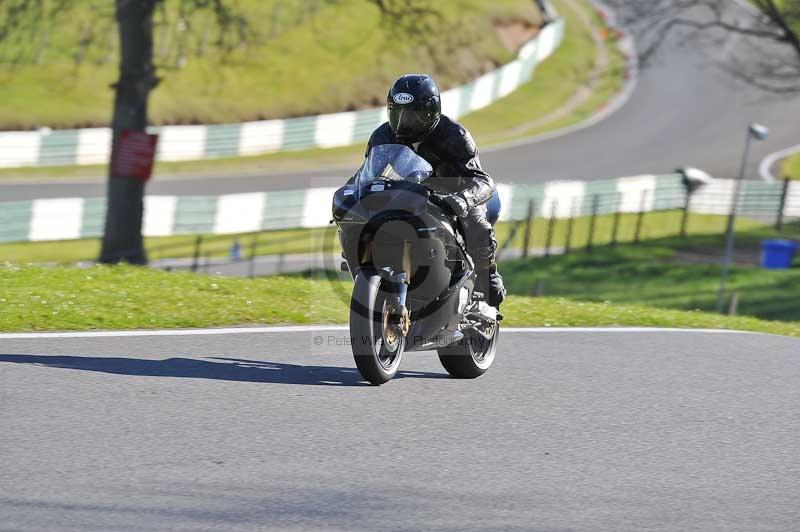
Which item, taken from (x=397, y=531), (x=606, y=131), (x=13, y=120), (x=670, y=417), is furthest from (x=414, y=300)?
(x=606, y=131)

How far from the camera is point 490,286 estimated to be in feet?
27.9

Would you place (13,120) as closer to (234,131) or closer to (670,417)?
(234,131)

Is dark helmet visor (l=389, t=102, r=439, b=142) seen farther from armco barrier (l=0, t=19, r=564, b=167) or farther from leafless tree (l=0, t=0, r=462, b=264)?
armco barrier (l=0, t=19, r=564, b=167)

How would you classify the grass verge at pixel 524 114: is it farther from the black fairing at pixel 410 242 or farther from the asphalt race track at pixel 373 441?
the black fairing at pixel 410 242

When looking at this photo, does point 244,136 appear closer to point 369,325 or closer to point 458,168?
point 458,168

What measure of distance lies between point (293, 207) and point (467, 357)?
2137 centimetres

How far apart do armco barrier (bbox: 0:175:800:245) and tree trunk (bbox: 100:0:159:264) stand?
6.42m

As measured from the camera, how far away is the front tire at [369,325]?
716 cm

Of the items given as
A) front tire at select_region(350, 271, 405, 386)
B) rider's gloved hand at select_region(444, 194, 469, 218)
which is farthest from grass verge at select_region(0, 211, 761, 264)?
front tire at select_region(350, 271, 405, 386)

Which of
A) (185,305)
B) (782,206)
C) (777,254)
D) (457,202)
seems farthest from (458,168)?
(782,206)

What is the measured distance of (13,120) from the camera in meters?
37.2

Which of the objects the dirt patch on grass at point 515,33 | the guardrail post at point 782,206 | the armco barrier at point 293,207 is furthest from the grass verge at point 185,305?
the dirt patch on grass at point 515,33

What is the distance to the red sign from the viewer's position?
760 inches

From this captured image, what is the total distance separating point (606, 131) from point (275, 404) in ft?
129
